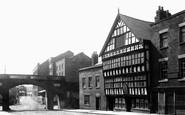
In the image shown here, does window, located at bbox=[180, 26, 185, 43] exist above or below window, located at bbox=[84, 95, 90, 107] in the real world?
above

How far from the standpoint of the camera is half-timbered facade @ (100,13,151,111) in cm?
2439

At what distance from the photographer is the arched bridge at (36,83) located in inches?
1490

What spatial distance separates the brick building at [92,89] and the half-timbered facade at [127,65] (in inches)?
56.6

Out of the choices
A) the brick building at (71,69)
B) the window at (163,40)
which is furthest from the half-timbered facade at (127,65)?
the brick building at (71,69)

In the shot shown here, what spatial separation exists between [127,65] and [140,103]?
4.33 meters

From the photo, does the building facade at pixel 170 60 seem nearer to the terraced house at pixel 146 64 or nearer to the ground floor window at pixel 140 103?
the terraced house at pixel 146 64

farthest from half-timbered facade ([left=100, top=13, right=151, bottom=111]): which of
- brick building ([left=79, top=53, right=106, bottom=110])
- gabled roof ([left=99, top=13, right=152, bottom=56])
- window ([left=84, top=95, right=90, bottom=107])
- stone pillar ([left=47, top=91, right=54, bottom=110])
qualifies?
stone pillar ([left=47, top=91, right=54, bottom=110])

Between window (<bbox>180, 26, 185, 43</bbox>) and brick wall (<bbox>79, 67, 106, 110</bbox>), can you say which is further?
brick wall (<bbox>79, 67, 106, 110</bbox>)

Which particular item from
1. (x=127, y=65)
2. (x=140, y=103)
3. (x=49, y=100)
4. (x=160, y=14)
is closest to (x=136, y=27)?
(x=160, y=14)

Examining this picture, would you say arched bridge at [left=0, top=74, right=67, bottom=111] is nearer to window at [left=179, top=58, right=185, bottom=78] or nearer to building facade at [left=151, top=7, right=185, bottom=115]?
building facade at [left=151, top=7, right=185, bottom=115]

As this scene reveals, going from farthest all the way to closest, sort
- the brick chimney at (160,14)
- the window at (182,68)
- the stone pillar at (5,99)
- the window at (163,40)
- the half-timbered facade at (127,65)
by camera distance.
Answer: the stone pillar at (5,99)
the half-timbered facade at (127,65)
the brick chimney at (160,14)
the window at (163,40)
the window at (182,68)

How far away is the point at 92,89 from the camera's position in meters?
34.8

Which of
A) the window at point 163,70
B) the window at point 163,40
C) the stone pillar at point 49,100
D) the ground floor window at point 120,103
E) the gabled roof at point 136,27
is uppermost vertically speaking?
the gabled roof at point 136,27

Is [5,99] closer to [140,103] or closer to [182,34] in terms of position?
[140,103]
